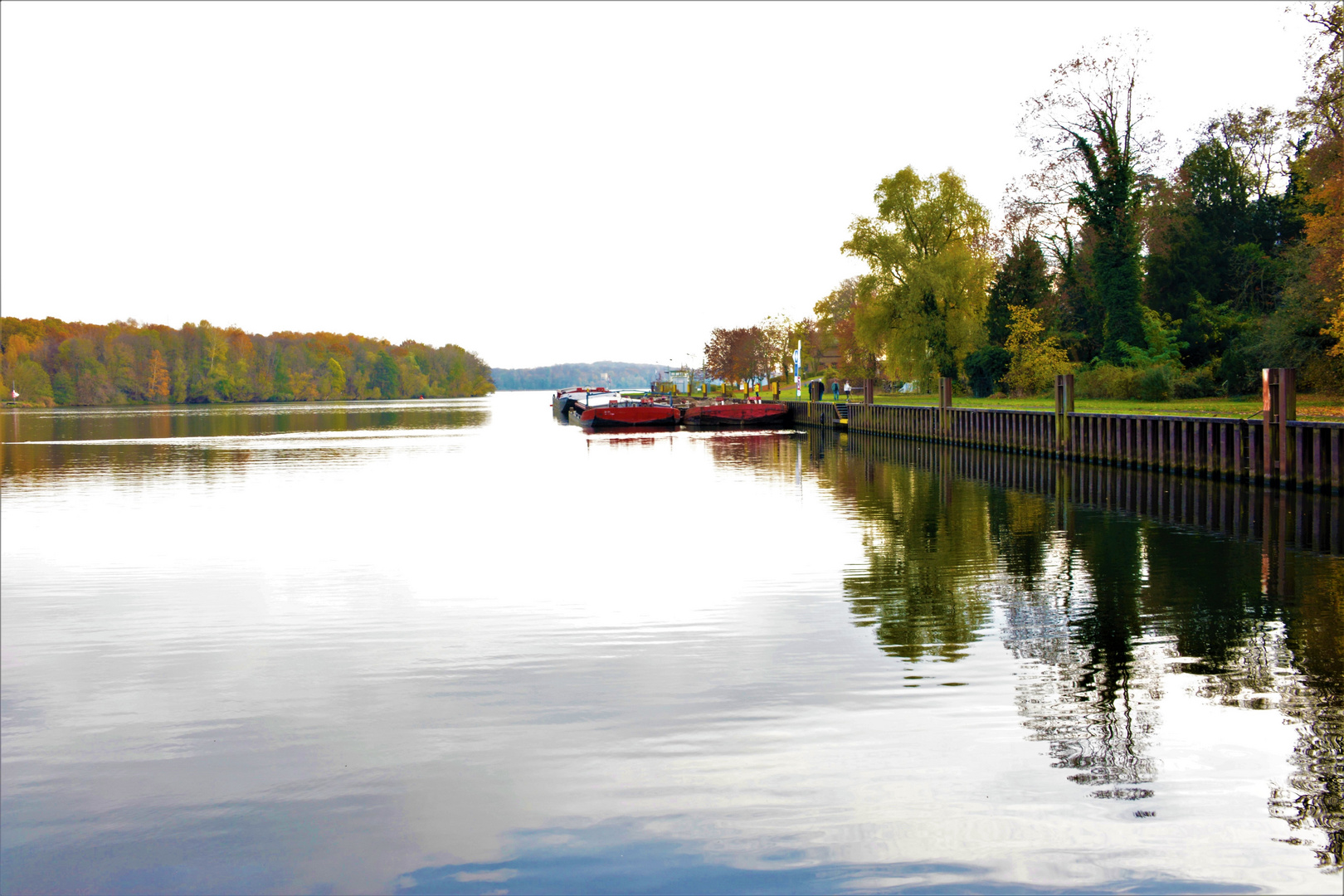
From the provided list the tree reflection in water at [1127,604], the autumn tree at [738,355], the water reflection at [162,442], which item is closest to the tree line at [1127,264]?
the tree reflection in water at [1127,604]

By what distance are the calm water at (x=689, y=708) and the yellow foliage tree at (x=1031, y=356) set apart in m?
32.7

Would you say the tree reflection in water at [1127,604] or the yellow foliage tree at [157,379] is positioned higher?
the yellow foliage tree at [157,379]

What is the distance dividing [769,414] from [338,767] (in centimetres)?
6958

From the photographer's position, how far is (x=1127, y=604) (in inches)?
544

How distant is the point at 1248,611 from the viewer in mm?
13156

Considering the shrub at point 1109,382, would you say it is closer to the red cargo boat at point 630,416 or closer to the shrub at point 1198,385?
the shrub at point 1198,385

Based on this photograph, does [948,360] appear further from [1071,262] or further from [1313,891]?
[1313,891]

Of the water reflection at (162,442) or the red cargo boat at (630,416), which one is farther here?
the red cargo boat at (630,416)

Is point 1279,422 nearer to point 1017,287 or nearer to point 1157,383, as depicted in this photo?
point 1157,383

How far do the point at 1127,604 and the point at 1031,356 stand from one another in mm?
43776

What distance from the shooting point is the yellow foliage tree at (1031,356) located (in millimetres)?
54531

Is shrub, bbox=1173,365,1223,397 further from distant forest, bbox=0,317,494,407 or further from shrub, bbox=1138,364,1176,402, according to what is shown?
distant forest, bbox=0,317,494,407

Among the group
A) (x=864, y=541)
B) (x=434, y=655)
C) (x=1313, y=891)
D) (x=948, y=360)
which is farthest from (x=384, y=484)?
(x=948, y=360)

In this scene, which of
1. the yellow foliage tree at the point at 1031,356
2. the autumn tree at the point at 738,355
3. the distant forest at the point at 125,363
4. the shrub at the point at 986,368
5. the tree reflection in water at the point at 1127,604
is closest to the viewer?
the tree reflection in water at the point at 1127,604
